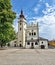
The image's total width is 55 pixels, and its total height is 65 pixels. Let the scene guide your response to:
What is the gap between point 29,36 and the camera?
82.4 meters

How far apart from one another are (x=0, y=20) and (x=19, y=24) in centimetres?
6374

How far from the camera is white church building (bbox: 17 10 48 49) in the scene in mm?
75463

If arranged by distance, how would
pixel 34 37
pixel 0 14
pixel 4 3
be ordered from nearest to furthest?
pixel 0 14 < pixel 4 3 < pixel 34 37

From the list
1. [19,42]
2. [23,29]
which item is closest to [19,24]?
[23,29]

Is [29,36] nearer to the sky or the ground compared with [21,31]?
nearer to the ground

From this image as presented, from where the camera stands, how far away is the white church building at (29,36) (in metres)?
75.5

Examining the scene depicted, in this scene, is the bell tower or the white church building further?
the bell tower

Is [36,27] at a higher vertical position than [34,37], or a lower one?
higher

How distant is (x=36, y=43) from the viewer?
75750 mm

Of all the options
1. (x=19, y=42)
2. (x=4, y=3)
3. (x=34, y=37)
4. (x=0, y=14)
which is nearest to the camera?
(x=0, y=14)

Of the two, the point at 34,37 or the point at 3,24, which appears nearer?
the point at 3,24

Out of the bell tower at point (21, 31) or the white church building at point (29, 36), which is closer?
the white church building at point (29, 36)

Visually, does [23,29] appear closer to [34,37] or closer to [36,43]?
[34,37]

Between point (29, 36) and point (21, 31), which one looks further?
point (21, 31)
